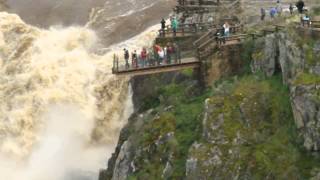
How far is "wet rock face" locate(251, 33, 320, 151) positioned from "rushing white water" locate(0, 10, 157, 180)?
37.2ft

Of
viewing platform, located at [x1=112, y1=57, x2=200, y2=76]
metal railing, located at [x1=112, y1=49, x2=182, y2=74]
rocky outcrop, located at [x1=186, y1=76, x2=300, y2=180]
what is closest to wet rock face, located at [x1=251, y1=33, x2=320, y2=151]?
rocky outcrop, located at [x1=186, y1=76, x2=300, y2=180]

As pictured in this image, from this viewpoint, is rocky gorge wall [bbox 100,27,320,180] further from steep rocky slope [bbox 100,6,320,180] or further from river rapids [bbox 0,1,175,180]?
river rapids [bbox 0,1,175,180]

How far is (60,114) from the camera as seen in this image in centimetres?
3741

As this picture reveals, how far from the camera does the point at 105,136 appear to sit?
36.5 metres

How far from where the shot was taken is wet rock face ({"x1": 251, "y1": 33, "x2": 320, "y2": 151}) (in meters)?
22.1

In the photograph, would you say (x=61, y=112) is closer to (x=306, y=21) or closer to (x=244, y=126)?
(x=244, y=126)

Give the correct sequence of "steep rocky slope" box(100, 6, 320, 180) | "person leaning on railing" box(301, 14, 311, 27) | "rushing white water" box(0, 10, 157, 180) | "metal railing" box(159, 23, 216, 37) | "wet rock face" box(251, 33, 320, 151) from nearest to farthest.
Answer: "wet rock face" box(251, 33, 320, 151) → "steep rocky slope" box(100, 6, 320, 180) → "person leaning on railing" box(301, 14, 311, 27) → "metal railing" box(159, 23, 216, 37) → "rushing white water" box(0, 10, 157, 180)

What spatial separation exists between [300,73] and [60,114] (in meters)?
17.2

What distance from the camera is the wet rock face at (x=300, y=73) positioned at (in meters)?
22.1

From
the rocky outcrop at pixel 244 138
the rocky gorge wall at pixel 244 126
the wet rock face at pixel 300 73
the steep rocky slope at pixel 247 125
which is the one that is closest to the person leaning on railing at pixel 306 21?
the steep rocky slope at pixel 247 125

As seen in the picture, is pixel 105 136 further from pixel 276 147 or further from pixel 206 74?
pixel 276 147

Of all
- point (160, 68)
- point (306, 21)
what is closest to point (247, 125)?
point (306, 21)

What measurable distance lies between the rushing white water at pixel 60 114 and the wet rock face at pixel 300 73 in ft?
37.2

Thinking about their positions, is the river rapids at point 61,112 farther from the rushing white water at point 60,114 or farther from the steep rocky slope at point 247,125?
the steep rocky slope at point 247,125
